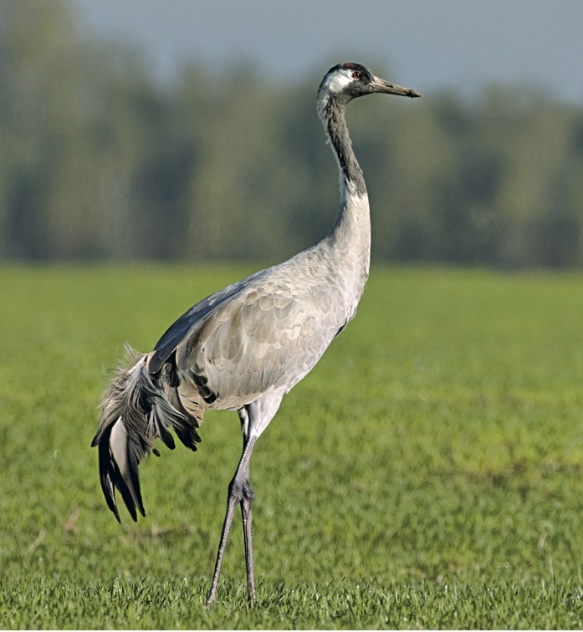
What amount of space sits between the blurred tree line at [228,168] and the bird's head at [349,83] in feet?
203

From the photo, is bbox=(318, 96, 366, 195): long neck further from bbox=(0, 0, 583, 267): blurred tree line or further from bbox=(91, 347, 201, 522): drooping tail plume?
bbox=(0, 0, 583, 267): blurred tree line

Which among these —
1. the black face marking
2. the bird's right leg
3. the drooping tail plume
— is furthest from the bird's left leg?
the black face marking

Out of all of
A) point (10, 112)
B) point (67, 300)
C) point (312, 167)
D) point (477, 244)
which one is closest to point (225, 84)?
point (312, 167)

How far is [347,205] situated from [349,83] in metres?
0.79

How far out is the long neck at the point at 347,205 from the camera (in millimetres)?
6934

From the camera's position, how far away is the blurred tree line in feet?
239

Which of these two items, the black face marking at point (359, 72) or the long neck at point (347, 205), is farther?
the black face marking at point (359, 72)

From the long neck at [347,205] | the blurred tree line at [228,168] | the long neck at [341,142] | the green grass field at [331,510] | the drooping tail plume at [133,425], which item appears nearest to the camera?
the green grass field at [331,510]

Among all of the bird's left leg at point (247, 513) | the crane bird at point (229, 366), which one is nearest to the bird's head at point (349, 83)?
the crane bird at point (229, 366)

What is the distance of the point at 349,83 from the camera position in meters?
7.16

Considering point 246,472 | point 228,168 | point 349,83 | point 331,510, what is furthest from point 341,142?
point 228,168

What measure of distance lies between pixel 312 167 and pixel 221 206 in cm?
1008

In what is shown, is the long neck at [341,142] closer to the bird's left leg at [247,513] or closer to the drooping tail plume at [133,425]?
the bird's left leg at [247,513]

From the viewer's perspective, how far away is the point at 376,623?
5816 mm
